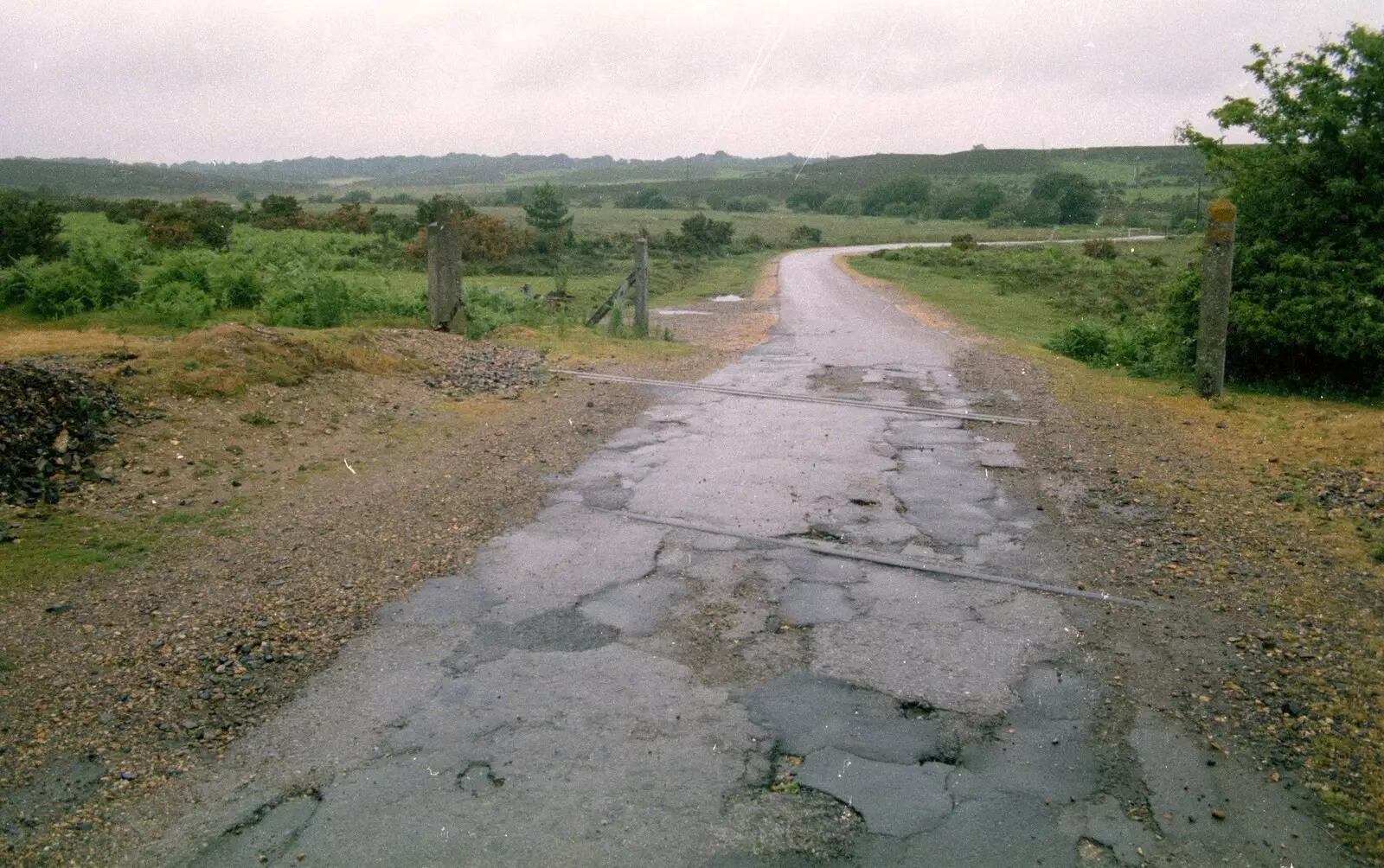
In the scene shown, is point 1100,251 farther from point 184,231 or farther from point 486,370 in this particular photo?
point 486,370

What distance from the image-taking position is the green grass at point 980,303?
1868cm

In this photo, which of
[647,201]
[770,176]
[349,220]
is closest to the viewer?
[349,220]

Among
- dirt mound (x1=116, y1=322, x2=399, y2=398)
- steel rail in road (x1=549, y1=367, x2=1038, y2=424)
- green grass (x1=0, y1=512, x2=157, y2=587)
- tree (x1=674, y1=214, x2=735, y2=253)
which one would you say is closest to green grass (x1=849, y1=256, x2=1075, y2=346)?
steel rail in road (x1=549, y1=367, x2=1038, y2=424)

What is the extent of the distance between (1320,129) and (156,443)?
11.9 m

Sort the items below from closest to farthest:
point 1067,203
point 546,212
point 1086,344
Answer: point 1086,344
point 546,212
point 1067,203

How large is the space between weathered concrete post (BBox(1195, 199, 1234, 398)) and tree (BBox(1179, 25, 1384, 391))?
712mm

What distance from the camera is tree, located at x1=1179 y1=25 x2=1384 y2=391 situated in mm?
10219

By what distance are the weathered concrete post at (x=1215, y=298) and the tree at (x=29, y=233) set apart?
17.1m

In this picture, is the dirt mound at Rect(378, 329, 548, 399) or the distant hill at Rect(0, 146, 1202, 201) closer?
the dirt mound at Rect(378, 329, 548, 399)

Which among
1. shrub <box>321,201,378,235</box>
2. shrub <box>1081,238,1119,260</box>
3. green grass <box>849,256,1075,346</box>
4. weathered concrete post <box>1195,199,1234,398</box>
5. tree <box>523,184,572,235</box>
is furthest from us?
shrub <box>1081,238,1119,260</box>

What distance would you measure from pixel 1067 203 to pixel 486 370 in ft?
240

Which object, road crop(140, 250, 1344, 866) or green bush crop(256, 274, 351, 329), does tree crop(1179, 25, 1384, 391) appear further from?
green bush crop(256, 274, 351, 329)

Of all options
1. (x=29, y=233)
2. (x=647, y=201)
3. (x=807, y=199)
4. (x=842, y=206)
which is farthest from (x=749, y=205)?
(x=29, y=233)

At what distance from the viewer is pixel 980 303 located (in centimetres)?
2383
